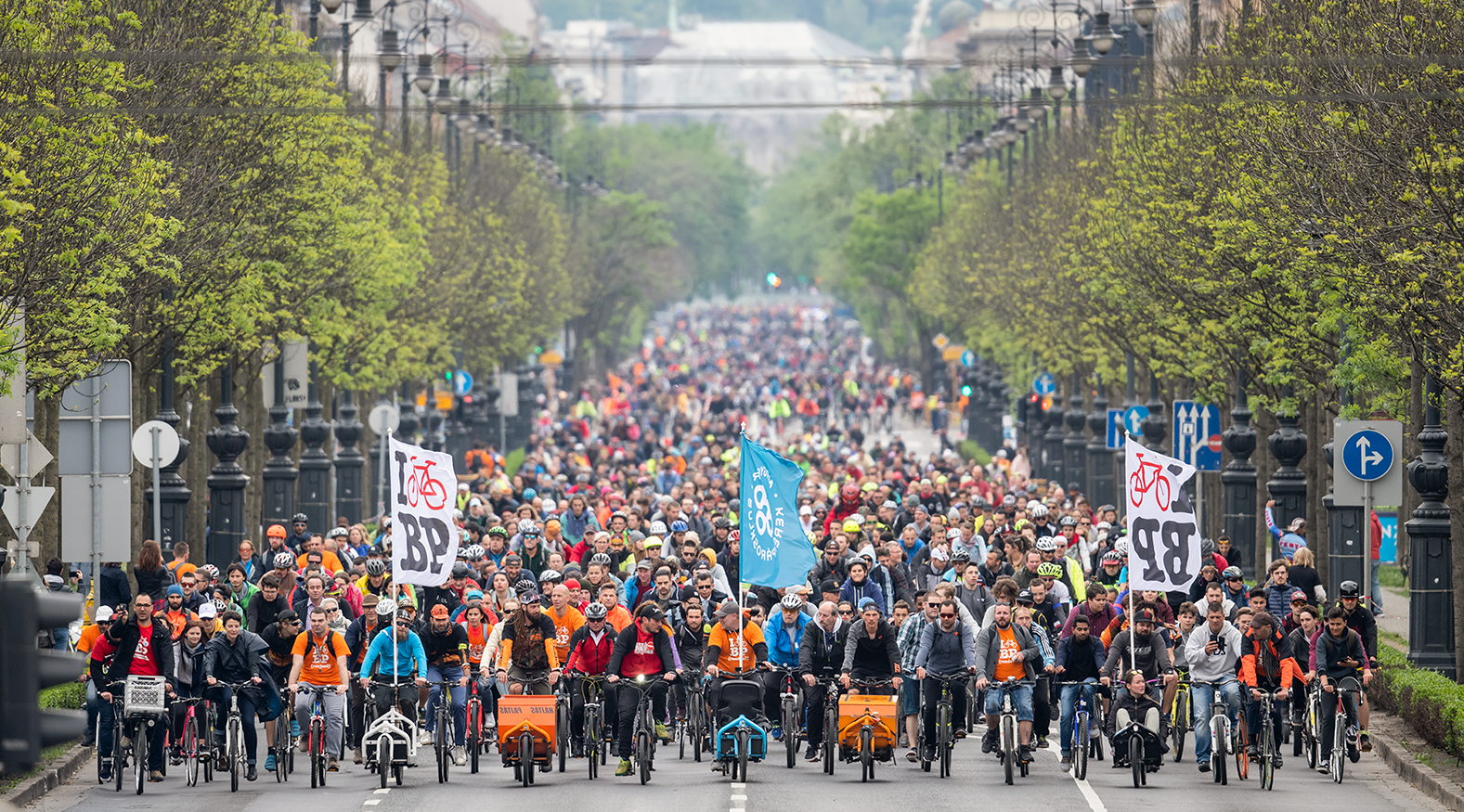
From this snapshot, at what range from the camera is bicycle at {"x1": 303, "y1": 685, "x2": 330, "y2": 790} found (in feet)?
63.3

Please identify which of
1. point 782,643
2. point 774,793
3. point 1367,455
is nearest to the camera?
point 774,793

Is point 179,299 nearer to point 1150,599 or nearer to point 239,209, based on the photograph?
point 239,209

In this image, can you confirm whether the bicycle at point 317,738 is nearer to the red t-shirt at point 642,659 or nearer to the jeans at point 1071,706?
the red t-shirt at point 642,659

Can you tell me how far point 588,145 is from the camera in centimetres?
11306

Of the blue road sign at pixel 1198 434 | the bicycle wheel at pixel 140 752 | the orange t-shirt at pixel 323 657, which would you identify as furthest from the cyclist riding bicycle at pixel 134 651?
the blue road sign at pixel 1198 434

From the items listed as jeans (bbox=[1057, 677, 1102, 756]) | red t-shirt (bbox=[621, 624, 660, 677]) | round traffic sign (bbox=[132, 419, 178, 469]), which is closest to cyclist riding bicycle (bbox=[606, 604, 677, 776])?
red t-shirt (bbox=[621, 624, 660, 677])

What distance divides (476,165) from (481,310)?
9431 millimetres

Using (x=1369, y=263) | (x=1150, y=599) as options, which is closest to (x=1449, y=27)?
(x=1369, y=263)

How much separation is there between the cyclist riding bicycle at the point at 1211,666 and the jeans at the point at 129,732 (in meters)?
7.81

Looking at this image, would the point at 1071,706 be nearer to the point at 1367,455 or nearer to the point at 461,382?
the point at 1367,455

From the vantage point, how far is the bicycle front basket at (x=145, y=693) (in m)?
18.9

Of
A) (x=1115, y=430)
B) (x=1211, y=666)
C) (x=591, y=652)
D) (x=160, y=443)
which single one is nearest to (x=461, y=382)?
(x=1115, y=430)

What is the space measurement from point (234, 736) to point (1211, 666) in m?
7.37

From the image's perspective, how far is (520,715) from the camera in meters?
19.3
